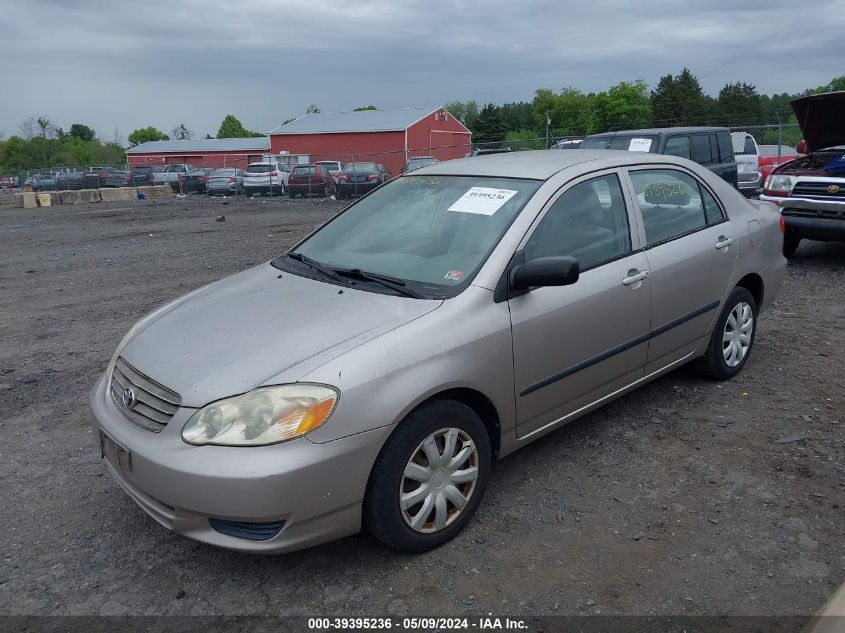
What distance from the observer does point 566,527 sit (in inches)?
128

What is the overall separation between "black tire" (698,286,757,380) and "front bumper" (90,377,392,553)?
9.25ft

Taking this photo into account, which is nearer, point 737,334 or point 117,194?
point 737,334

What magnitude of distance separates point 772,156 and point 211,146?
171 feet

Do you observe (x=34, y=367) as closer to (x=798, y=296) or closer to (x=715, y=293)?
(x=715, y=293)

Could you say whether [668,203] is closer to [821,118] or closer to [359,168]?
[821,118]

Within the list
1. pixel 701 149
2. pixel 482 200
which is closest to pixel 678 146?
pixel 701 149

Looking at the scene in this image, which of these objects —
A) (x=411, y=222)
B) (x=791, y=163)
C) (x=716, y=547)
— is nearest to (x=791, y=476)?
(x=716, y=547)

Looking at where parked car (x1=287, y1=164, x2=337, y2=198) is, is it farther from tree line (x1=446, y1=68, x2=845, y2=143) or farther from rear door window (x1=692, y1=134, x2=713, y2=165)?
tree line (x1=446, y1=68, x2=845, y2=143)

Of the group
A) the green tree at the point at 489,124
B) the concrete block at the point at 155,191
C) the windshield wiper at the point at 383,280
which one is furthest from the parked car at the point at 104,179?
the green tree at the point at 489,124

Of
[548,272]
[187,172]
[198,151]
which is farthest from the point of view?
[198,151]

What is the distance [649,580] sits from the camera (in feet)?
9.34

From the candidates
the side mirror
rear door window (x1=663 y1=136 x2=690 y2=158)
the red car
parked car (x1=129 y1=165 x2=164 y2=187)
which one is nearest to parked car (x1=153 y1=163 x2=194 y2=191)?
parked car (x1=129 y1=165 x2=164 y2=187)

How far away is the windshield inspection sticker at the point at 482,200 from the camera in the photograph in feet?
12.0

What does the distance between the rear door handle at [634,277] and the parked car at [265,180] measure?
27727 millimetres
